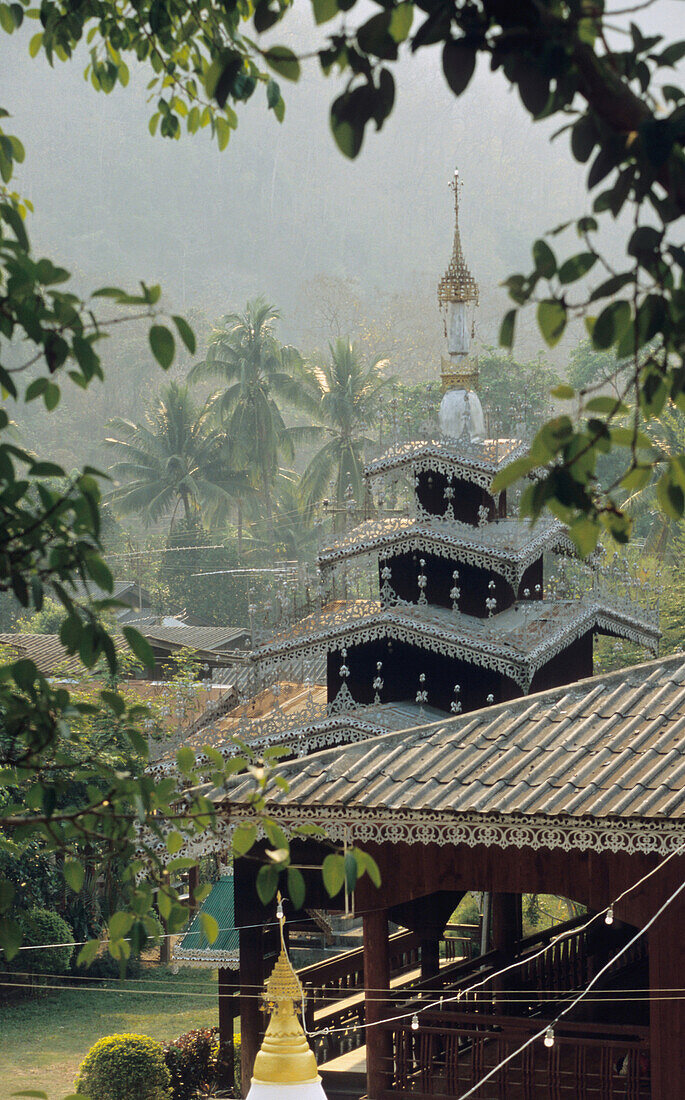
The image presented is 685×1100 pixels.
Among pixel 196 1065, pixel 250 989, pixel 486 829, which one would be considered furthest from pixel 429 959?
pixel 486 829

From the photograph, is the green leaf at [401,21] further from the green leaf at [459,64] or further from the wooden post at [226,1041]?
the wooden post at [226,1041]

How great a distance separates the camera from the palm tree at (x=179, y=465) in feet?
185

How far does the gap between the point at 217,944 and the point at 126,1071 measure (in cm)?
561

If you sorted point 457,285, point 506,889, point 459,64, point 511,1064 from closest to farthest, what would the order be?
point 459,64, point 506,889, point 511,1064, point 457,285

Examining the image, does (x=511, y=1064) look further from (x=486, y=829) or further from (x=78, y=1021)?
(x=78, y=1021)

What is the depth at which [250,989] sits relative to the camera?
12523 millimetres

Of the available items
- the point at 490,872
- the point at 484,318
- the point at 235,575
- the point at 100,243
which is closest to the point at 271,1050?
the point at 490,872

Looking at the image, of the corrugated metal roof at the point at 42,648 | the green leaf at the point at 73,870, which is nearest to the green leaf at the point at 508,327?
the green leaf at the point at 73,870

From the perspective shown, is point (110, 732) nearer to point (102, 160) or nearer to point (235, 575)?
point (235, 575)

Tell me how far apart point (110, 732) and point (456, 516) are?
689 centimetres

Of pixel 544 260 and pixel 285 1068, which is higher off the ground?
pixel 544 260

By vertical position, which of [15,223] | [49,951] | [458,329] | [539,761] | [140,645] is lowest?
[49,951]

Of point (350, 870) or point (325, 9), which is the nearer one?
point (325, 9)

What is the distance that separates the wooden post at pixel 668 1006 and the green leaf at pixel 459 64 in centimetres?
671
